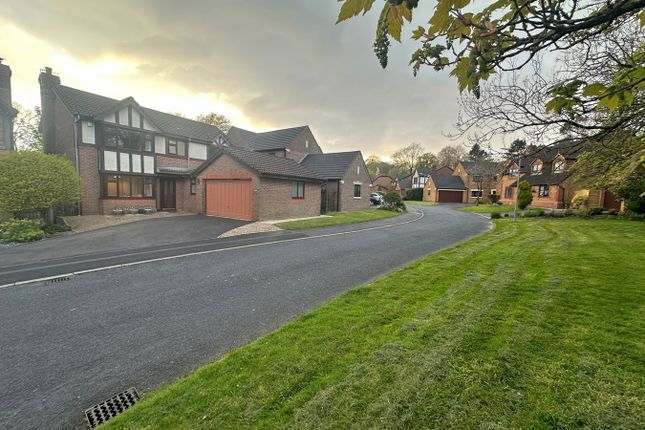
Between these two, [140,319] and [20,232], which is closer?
[140,319]

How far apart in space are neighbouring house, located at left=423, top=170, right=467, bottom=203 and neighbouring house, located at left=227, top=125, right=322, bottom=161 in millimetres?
29818

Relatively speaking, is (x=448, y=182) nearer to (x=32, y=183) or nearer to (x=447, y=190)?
(x=447, y=190)

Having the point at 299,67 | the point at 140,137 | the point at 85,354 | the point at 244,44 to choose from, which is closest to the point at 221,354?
the point at 85,354

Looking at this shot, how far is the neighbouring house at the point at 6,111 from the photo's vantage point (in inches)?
814

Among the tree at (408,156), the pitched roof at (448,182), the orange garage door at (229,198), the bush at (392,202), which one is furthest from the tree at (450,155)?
the orange garage door at (229,198)

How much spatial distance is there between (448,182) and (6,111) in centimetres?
6113

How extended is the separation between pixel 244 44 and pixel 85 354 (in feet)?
52.4

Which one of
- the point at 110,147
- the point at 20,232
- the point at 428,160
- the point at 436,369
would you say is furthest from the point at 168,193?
the point at 428,160

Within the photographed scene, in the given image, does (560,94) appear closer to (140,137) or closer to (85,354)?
(85,354)

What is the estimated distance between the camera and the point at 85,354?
3709mm

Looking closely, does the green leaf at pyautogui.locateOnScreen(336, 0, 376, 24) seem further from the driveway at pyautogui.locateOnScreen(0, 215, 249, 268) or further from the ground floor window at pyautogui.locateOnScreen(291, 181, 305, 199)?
the ground floor window at pyautogui.locateOnScreen(291, 181, 305, 199)

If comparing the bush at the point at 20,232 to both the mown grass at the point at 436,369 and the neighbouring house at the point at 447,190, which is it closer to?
the mown grass at the point at 436,369

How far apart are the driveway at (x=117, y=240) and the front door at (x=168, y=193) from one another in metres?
8.13

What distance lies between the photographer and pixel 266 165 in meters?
19.0
